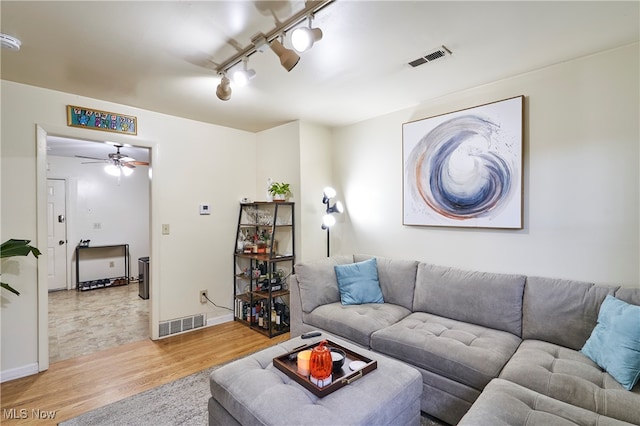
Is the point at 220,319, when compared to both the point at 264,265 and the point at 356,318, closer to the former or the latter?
the point at 264,265

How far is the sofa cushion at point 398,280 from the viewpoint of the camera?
280 cm

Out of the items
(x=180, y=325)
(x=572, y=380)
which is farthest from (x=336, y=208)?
(x=572, y=380)

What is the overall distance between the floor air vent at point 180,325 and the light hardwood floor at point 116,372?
0.08m

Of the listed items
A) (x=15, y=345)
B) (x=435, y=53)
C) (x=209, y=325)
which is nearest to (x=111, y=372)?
(x=15, y=345)

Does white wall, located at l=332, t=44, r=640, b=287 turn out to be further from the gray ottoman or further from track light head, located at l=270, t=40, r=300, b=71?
track light head, located at l=270, t=40, r=300, b=71

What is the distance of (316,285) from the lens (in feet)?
9.48

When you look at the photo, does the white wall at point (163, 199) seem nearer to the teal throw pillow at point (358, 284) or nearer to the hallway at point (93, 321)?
the hallway at point (93, 321)

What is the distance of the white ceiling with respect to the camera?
1.58m

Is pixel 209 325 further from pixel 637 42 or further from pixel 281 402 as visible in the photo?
pixel 637 42

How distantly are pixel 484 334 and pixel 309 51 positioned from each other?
91.6 inches

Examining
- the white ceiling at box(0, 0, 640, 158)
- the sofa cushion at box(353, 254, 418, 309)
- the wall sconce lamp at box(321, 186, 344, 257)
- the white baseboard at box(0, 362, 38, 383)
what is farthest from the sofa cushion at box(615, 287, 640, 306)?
the white baseboard at box(0, 362, 38, 383)

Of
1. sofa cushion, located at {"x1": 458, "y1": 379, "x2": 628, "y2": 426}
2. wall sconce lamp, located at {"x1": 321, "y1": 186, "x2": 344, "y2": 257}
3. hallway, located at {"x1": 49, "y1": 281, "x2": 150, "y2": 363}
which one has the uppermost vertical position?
wall sconce lamp, located at {"x1": 321, "y1": 186, "x2": 344, "y2": 257}

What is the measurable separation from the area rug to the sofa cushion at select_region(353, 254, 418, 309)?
3.36ft

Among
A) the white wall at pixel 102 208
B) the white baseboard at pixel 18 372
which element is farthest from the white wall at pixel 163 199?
the white wall at pixel 102 208
